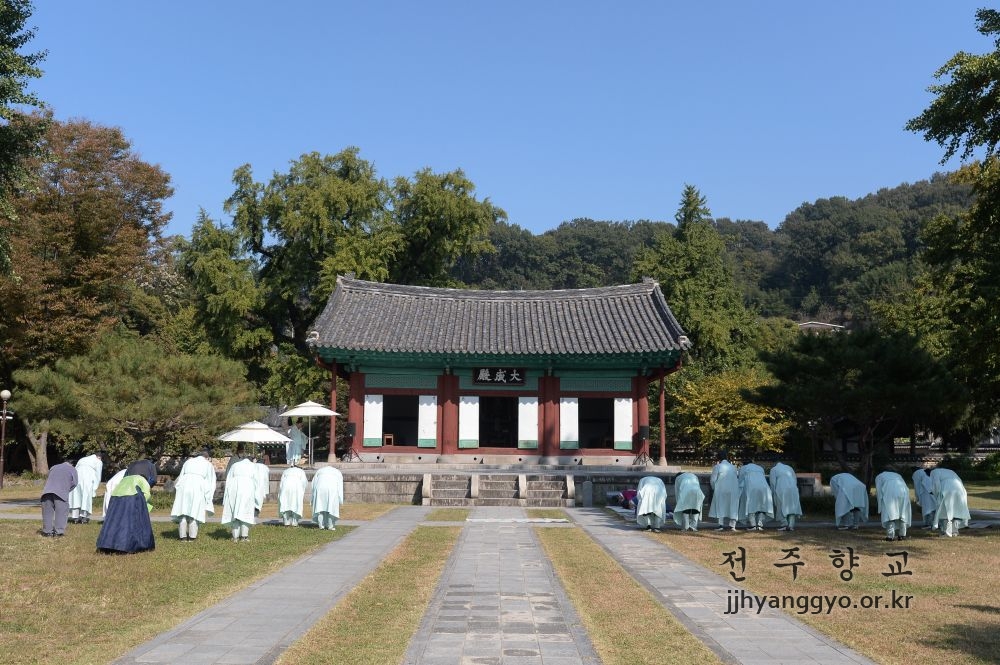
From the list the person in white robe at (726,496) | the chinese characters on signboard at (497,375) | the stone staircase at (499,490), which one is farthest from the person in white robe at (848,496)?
the chinese characters on signboard at (497,375)

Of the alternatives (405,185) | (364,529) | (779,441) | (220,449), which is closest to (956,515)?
(364,529)

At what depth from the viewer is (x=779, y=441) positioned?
30.0m

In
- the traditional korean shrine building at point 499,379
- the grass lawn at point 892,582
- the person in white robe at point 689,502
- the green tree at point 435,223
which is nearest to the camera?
the grass lawn at point 892,582

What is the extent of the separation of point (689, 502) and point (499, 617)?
330 inches

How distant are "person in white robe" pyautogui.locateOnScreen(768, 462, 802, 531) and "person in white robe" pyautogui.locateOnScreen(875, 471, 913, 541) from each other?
175 cm

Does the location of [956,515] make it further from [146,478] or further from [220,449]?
[220,449]

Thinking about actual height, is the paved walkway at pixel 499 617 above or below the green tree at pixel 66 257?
below

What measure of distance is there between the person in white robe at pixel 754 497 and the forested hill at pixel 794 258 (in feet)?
189

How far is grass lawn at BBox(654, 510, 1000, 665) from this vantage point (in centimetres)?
686

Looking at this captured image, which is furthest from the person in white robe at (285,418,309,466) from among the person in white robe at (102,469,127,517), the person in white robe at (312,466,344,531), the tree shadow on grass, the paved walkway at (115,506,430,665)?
the tree shadow on grass

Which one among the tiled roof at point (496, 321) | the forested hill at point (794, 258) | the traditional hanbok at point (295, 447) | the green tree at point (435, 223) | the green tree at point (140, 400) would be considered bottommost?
the traditional hanbok at point (295, 447)

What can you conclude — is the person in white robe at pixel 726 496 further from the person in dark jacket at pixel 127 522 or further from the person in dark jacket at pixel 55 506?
the person in dark jacket at pixel 55 506

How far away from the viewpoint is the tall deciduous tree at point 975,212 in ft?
46.8

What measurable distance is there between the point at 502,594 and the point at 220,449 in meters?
22.1
